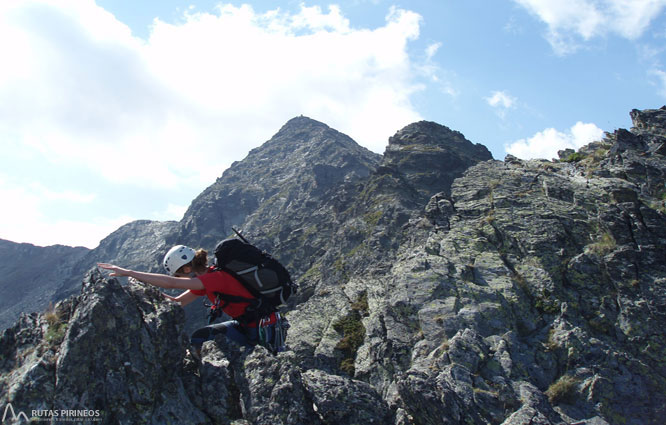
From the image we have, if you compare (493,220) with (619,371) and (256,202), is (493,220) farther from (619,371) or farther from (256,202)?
(256,202)

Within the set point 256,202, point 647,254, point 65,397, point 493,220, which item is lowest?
point 65,397

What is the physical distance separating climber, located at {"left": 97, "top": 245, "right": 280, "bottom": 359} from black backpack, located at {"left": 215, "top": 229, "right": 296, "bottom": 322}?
0.45ft

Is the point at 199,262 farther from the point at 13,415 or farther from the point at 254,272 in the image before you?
the point at 13,415

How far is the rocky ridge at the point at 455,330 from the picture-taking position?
8.61m

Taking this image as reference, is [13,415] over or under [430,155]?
under

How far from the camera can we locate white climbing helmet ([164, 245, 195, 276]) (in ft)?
30.7

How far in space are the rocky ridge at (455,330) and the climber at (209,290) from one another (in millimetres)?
475

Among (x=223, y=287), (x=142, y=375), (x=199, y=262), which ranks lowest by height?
A: (x=142, y=375)

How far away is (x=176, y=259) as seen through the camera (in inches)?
370

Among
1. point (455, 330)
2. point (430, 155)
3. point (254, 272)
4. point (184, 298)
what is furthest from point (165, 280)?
point (430, 155)

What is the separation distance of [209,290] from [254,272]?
3.71 feet

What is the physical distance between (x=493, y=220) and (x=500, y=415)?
65.9ft

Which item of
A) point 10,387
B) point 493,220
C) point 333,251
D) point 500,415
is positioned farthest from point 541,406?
point 333,251

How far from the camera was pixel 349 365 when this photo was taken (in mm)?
27609
